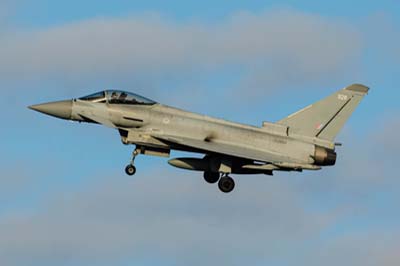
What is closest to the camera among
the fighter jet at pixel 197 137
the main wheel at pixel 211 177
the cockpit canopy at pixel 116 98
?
the fighter jet at pixel 197 137

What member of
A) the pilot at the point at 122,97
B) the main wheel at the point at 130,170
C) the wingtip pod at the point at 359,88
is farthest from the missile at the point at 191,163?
the wingtip pod at the point at 359,88

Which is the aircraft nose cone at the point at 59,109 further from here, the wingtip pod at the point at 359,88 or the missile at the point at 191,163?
the wingtip pod at the point at 359,88

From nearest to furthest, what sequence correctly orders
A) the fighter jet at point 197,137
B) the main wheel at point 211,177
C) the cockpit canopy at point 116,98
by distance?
1. the fighter jet at point 197,137
2. the cockpit canopy at point 116,98
3. the main wheel at point 211,177

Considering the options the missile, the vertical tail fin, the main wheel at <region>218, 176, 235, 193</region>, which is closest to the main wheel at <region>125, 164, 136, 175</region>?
the missile

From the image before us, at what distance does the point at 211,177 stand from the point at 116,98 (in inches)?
198

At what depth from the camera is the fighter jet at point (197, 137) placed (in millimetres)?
48094

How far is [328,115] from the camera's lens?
5044 centimetres

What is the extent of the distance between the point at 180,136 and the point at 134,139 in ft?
5.74

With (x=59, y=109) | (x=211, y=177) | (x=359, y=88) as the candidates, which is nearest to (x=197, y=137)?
(x=211, y=177)

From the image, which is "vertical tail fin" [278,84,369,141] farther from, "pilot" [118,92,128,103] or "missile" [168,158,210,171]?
"pilot" [118,92,128,103]

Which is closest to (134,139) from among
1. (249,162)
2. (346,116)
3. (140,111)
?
(140,111)

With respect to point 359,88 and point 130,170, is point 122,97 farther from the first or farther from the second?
point 359,88

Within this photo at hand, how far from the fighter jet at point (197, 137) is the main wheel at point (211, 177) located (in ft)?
2.44

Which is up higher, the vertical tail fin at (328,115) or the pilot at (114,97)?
the vertical tail fin at (328,115)
